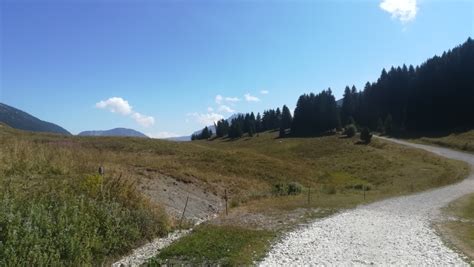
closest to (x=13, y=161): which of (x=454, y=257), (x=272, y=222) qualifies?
(x=272, y=222)

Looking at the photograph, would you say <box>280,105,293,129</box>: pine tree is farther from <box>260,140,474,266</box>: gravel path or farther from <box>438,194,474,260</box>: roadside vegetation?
<box>260,140,474,266</box>: gravel path

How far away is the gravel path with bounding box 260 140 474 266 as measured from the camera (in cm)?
1258

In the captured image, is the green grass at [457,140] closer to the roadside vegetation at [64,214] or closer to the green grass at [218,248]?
the green grass at [218,248]

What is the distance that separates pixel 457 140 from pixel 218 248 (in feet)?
274

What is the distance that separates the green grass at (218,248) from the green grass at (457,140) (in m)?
68.9

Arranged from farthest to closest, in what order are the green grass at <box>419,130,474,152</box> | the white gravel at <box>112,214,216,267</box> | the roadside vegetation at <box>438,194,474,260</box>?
the green grass at <box>419,130,474,152</box> < the roadside vegetation at <box>438,194,474,260</box> < the white gravel at <box>112,214,216,267</box>

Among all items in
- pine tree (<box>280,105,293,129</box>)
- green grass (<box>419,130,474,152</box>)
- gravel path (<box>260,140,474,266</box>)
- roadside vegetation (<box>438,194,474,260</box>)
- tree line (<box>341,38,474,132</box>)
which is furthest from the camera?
pine tree (<box>280,105,293,129</box>)

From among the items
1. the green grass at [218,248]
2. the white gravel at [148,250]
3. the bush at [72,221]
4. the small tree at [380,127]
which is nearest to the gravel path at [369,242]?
the green grass at [218,248]

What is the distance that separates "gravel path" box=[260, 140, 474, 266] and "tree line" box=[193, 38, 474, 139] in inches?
2836

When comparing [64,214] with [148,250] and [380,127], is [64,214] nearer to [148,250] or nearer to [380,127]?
[148,250]

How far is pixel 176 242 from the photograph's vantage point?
14.5m

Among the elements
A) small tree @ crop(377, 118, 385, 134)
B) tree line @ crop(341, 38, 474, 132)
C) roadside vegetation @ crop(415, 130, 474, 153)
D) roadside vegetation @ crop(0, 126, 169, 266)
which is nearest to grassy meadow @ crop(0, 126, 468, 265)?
roadside vegetation @ crop(0, 126, 169, 266)

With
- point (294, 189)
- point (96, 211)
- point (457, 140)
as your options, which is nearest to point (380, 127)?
point (457, 140)

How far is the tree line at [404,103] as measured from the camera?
346 ft
